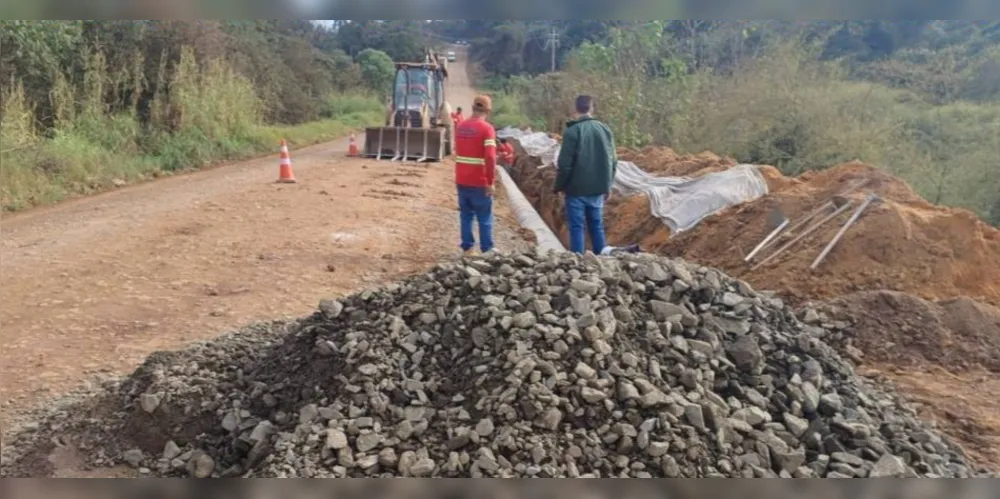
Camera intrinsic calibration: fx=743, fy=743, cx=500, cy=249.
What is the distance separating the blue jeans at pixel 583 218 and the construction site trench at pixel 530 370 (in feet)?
4.74

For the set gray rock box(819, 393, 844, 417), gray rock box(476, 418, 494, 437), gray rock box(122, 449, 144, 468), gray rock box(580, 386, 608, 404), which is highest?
gray rock box(580, 386, 608, 404)

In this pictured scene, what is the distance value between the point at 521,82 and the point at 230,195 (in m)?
24.8

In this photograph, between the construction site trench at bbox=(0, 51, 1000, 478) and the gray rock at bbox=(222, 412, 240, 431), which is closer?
the construction site trench at bbox=(0, 51, 1000, 478)

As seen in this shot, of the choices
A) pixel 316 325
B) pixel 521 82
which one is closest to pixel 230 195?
pixel 316 325

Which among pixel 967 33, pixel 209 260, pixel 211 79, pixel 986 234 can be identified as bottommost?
pixel 209 260

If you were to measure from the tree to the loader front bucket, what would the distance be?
20177mm

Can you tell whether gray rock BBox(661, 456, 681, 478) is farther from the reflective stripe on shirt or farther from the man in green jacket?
the reflective stripe on shirt

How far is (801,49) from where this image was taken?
45.9 ft

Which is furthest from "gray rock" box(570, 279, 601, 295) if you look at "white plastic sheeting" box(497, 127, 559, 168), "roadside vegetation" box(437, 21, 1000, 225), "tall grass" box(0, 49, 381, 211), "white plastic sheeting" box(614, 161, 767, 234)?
"white plastic sheeting" box(497, 127, 559, 168)

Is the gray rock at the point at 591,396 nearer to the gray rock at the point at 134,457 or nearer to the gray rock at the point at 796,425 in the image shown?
the gray rock at the point at 796,425

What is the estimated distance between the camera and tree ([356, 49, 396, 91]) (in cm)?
3581

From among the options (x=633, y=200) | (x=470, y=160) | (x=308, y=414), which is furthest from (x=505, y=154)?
(x=308, y=414)

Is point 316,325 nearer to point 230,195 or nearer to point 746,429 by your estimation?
point 746,429

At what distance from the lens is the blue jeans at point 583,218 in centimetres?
612
